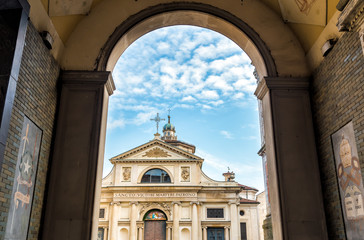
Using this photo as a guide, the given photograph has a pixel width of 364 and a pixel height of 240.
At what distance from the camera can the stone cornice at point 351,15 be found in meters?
4.69

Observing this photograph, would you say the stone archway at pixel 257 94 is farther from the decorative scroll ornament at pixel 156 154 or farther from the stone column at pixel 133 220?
the decorative scroll ornament at pixel 156 154

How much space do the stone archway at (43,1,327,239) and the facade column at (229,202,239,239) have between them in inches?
1005

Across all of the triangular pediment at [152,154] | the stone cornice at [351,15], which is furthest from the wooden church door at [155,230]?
the stone cornice at [351,15]

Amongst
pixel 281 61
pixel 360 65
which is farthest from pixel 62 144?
pixel 360 65

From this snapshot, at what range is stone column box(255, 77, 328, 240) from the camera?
572cm

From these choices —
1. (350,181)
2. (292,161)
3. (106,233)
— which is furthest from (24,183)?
(106,233)

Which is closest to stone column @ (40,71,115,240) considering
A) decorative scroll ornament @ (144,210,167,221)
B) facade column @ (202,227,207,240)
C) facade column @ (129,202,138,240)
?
facade column @ (129,202,138,240)

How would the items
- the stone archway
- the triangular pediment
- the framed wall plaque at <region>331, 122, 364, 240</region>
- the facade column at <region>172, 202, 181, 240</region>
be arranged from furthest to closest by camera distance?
the triangular pediment → the facade column at <region>172, 202, 181, 240</region> → the stone archway → the framed wall plaque at <region>331, 122, 364, 240</region>

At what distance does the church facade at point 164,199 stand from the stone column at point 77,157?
25.5 metres

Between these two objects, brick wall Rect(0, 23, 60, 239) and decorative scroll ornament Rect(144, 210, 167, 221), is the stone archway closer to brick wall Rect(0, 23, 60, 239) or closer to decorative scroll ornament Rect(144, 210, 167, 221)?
brick wall Rect(0, 23, 60, 239)

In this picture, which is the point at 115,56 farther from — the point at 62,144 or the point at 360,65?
the point at 360,65

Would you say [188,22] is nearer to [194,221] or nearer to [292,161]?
[292,161]

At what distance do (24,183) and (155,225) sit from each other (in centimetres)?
2704

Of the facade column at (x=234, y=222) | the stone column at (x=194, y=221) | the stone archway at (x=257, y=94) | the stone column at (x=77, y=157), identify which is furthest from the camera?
the facade column at (x=234, y=222)
